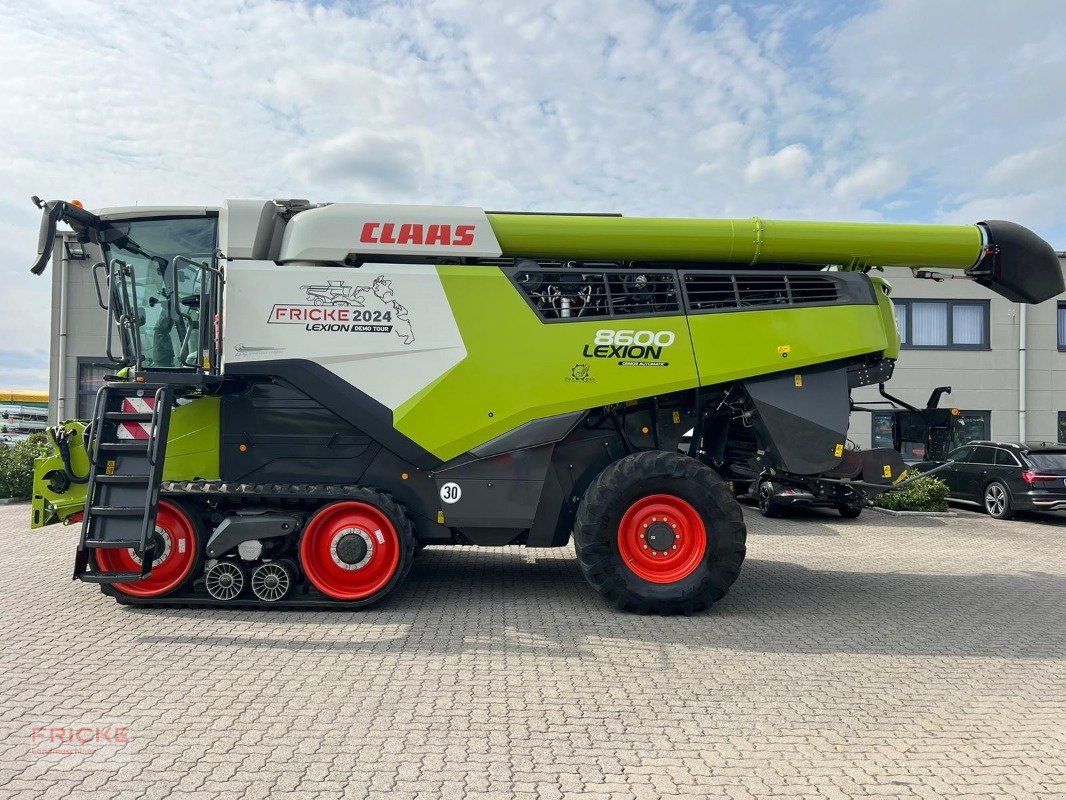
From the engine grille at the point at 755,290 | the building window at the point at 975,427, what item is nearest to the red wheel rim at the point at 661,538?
the engine grille at the point at 755,290

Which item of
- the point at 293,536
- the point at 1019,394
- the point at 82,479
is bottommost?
the point at 293,536

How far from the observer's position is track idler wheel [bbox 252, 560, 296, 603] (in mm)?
5859

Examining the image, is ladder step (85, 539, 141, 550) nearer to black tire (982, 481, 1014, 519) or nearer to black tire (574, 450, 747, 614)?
black tire (574, 450, 747, 614)

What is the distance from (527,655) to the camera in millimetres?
4941

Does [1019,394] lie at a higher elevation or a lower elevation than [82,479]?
higher

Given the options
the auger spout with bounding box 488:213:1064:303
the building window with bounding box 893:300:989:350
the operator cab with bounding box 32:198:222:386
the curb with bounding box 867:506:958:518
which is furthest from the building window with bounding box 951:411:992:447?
the operator cab with bounding box 32:198:222:386

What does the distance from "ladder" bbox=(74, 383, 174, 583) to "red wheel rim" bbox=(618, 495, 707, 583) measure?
373 cm

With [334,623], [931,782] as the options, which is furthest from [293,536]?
[931,782]

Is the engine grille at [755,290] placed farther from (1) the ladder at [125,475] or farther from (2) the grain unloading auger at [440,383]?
(1) the ladder at [125,475]

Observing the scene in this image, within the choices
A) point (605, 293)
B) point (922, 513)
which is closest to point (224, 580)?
point (605, 293)

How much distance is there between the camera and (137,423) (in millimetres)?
5770

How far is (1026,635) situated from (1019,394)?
43.8ft

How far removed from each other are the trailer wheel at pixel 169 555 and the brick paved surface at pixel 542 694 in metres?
0.21

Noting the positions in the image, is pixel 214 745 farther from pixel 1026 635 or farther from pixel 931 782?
pixel 1026 635
